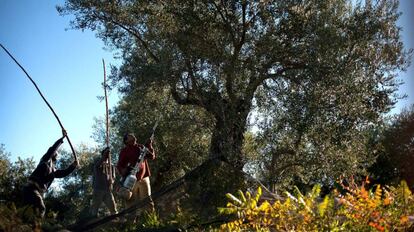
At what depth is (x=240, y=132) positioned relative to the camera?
15.7 metres

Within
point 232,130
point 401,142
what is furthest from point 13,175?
point 401,142

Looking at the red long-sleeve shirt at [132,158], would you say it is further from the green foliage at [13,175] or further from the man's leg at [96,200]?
the green foliage at [13,175]

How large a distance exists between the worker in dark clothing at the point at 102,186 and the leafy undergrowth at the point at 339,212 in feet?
26.2

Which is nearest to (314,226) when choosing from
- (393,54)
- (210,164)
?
(210,164)

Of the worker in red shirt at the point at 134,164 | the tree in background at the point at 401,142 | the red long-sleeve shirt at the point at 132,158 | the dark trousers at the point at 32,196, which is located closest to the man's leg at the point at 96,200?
the worker in red shirt at the point at 134,164

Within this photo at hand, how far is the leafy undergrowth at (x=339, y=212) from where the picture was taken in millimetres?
3180

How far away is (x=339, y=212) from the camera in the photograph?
3.46m

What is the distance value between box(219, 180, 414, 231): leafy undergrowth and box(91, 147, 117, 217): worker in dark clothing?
26.2ft

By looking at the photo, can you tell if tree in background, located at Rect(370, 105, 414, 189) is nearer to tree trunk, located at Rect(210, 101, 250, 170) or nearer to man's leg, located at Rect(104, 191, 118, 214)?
tree trunk, located at Rect(210, 101, 250, 170)

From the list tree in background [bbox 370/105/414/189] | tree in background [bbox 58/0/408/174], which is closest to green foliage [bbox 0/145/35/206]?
tree in background [bbox 58/0/408/174]

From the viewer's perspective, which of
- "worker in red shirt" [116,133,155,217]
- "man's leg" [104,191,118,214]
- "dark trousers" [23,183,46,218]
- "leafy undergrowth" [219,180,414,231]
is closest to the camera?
"leafy undergrowth" [219,180,414,231]

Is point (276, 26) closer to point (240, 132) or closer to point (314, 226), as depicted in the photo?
point (240, 132)

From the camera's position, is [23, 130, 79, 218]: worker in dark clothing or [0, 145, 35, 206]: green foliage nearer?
[23, 130, 79, 218]: worker in dark clothing

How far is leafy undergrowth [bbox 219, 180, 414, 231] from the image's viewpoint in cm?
318
